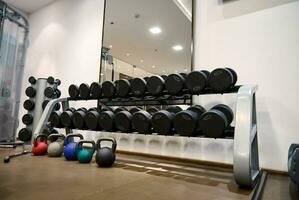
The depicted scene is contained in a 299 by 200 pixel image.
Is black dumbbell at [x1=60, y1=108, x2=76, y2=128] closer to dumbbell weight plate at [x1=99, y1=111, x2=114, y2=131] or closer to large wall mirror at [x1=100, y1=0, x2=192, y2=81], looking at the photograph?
dumbbell weight plate at [x1=99, y1=111, x2=114, y2=131]

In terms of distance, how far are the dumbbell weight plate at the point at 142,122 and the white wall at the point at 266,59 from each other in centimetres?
71

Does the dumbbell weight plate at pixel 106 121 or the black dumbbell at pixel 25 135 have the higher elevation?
the dumbbell weight plate at pixel 106 121

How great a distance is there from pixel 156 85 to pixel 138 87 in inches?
8.7

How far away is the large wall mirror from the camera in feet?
8.52

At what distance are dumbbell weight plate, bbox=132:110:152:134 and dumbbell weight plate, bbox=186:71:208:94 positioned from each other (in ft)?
1.63

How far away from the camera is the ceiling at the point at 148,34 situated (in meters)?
2.60

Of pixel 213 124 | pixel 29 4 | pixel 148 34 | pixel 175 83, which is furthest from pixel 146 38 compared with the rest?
pixel 29 4

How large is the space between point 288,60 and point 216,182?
131 cm

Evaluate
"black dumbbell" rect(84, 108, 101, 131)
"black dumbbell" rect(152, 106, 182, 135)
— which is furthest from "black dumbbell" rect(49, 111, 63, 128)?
"black dumbbell" rect(152, 106, 182, 135)

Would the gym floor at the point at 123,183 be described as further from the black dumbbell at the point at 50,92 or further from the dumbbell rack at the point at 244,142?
the black dumbbell at the point at 50,92

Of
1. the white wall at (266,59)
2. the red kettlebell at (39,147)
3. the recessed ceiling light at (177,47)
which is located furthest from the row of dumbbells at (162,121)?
the recessed ceiling light at (177,47)

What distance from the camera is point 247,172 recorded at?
4.43ft

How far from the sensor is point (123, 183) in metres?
1.47

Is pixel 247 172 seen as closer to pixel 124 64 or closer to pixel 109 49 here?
pixel 124 64
